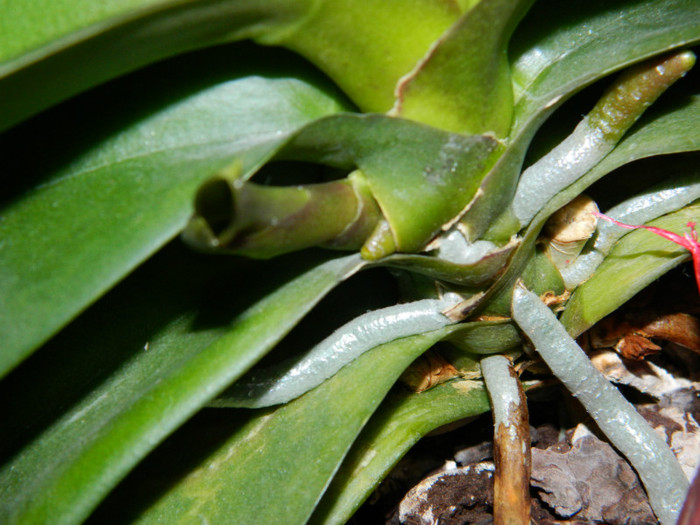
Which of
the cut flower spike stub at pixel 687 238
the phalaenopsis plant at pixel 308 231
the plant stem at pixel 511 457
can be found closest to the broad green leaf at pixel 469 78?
the phalaenopsis plant at pixel 308 231

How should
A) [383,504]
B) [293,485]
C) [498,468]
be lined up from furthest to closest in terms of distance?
[383,504], [498,468], [293,485]

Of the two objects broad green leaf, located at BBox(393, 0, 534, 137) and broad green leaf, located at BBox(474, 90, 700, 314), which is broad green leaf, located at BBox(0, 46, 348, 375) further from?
broad green leaf, located at BBox(474, 90, 700, 314)

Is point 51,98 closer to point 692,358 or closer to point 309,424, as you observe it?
point 309,424

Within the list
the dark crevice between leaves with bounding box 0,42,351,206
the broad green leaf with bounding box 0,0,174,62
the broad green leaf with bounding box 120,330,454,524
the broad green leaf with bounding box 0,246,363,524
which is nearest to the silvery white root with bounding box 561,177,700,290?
the broad green leaf with bounding box 120,330,454,524

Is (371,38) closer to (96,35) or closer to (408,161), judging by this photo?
(408,161)

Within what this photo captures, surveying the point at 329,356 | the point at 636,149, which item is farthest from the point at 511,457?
the point at 636,149

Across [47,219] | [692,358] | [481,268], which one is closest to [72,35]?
[47,219]
